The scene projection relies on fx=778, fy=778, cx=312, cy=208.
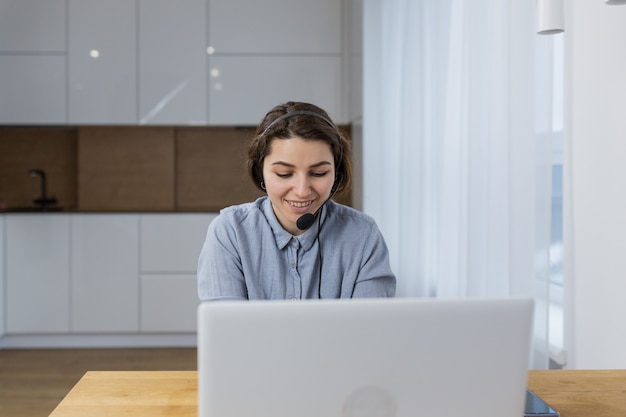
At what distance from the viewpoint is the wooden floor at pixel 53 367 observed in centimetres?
382

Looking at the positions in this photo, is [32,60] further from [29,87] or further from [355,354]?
[355,354]

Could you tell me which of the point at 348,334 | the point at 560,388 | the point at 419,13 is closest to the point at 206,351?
the point at 348,334

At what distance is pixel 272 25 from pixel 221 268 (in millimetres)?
3695

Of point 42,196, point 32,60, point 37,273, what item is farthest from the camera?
point 42,196

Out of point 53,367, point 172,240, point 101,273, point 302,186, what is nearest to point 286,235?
point 302,186

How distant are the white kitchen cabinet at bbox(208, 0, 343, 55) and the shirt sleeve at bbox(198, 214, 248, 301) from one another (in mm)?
3523

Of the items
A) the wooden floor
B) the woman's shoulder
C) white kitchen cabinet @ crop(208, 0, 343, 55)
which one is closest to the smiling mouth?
the woman's shoulder

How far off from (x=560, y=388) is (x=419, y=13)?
7.79 ft

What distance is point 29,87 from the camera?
5.13 meters

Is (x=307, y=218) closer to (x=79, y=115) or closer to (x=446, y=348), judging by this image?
(x=446, y=348)

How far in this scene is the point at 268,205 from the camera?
1928 mm

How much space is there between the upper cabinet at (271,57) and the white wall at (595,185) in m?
3.08

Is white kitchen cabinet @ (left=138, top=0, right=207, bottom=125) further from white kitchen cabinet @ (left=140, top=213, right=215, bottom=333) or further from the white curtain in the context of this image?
the white curtain

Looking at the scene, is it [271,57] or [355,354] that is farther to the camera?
[271,57]
